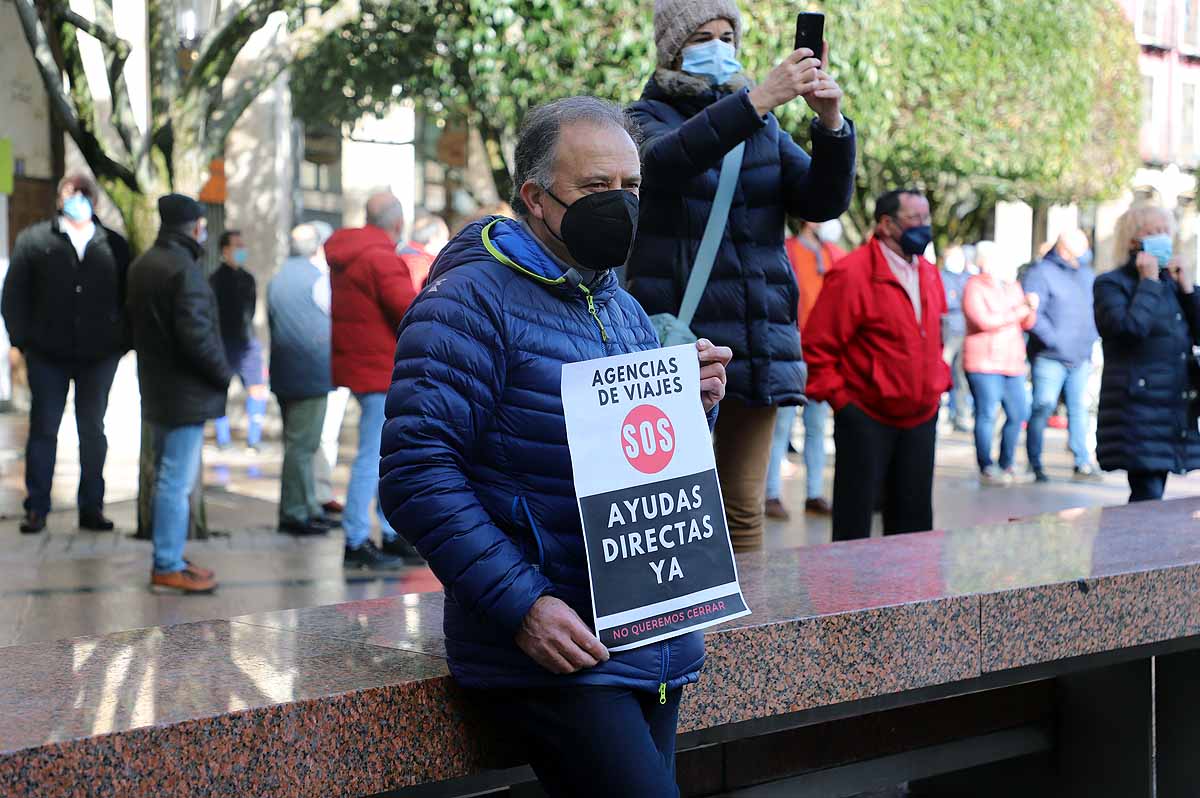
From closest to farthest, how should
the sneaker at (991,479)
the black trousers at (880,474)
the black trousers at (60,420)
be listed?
the black trousers at (880,474), the black trousers at (60,420), the sneaker at (991,479)

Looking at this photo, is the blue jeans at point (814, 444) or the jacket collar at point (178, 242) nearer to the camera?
the jacket collar at point (178, 242)

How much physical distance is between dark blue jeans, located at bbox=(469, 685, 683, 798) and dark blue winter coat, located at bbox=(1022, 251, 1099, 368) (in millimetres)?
10138

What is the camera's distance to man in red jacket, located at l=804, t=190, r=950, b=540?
6172mm

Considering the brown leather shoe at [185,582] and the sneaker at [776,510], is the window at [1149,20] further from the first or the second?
the brown leather shoe at [185,582]

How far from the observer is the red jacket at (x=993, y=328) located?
12.3 m

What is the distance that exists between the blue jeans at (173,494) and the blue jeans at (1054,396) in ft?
23.8

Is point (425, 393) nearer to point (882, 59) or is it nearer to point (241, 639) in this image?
point (241, 639)

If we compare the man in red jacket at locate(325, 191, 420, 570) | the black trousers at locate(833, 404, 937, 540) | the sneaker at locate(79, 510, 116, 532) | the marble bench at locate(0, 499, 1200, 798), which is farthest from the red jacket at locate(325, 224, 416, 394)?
the marble bench at locate(0, 499, 1200, 798)

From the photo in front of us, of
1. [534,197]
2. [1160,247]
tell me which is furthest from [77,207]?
[534,197]

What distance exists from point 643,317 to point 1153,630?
2128 mm

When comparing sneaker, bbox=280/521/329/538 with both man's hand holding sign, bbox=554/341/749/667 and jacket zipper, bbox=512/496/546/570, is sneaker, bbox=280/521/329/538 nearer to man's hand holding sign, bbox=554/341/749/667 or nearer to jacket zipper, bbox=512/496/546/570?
man's hand holding sign, bbox=554/341/749/667

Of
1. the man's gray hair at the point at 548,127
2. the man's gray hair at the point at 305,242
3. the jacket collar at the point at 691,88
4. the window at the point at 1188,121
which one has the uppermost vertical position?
the window at the point at 1188,121

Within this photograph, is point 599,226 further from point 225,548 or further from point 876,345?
point 225,548

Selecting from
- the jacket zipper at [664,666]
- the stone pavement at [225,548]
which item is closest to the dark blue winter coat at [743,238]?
the jacket zipper at [664,666]
